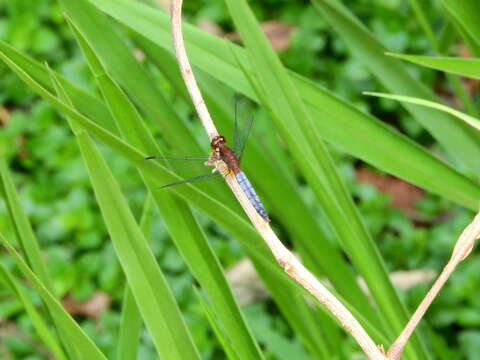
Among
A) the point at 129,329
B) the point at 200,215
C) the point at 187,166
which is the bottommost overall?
the point at 129,329

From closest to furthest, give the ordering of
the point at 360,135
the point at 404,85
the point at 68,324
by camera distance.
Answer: the point at 68,324 → the point at 360,135 → the point at 404,85

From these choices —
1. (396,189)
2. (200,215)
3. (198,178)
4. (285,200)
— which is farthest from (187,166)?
(396,189)

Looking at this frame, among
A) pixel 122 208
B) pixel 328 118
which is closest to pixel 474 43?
pixel 328 118

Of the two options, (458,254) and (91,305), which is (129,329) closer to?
(458,254)

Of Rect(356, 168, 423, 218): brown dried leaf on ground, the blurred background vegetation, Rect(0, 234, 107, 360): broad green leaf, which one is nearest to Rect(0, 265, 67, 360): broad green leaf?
Rect(0, 234, 107, 360): broad green leaf

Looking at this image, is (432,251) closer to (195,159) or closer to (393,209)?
(393,209)

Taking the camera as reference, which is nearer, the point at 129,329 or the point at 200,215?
the point at 129,329
